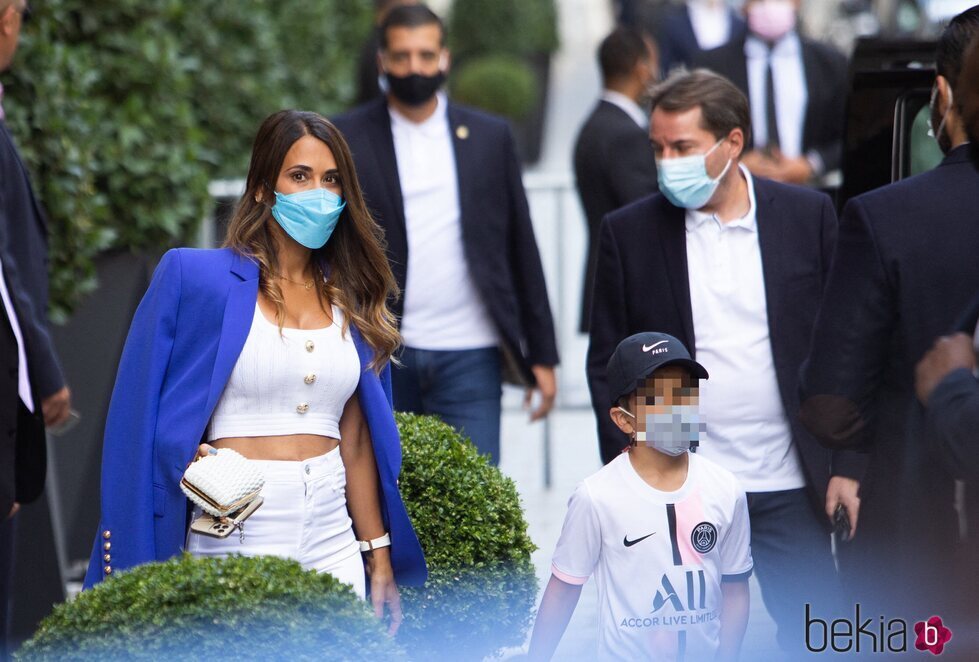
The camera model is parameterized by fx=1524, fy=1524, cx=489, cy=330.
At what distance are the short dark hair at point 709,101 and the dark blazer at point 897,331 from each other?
1.18 meters

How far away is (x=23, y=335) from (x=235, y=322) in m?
1.19

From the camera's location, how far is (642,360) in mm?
3766

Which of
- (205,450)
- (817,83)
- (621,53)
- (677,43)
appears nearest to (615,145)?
(621,53)

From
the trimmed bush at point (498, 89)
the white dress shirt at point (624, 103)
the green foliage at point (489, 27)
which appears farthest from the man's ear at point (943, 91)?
the green foliage at point (489, 27)

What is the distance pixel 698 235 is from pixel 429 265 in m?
1.37

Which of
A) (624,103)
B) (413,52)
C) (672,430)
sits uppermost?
(413,52)

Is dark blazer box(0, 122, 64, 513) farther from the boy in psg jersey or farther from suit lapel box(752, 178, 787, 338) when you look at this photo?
suit lapel box(752, 178, 787, 338)

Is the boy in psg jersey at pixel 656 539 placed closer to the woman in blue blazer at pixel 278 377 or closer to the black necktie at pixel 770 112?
the woman in blue blazer at pixel 278 377

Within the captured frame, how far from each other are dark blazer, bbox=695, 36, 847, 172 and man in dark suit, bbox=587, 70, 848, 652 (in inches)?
161

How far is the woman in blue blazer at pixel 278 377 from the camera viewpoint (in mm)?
3709

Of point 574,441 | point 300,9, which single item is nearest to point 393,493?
point 574,441

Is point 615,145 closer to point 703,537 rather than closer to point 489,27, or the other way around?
point 703,537

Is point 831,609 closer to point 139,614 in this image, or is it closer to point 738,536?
point 738,536

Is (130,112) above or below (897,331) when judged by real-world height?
above
